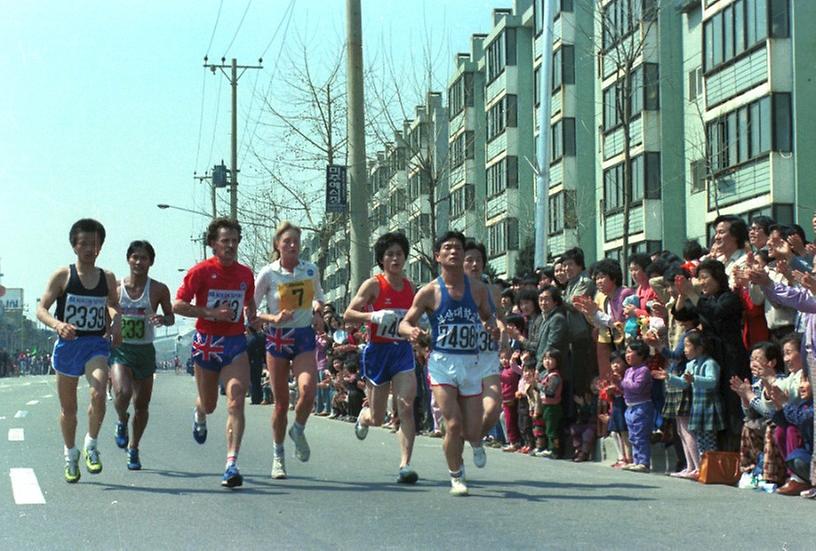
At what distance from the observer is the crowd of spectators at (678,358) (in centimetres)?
1202

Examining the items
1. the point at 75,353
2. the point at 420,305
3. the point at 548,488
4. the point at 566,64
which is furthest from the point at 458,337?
the point at 566,64

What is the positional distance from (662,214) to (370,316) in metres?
37.0

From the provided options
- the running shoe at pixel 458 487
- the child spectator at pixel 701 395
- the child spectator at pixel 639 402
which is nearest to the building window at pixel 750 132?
the child spectator at pixel 639 402

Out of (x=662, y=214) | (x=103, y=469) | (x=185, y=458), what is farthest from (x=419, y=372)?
(x=662, y=214)

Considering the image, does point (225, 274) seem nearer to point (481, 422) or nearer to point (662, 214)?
point (481, 422)

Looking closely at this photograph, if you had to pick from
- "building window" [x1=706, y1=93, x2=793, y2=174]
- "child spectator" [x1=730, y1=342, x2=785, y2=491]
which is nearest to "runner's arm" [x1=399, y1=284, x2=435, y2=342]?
"child spectator" [x1=730, y1=342, x2=785, y2=491]

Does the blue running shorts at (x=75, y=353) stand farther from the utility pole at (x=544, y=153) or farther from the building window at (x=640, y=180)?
the building window at (x=640, y=180)

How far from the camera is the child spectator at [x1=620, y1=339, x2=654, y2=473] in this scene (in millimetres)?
14459

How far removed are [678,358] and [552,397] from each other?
2.79 metres

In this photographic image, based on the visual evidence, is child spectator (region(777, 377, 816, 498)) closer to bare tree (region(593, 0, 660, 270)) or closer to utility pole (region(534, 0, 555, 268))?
utility pole (region(534, 0, 555, 268))

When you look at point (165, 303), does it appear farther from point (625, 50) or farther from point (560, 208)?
point (560, 208)

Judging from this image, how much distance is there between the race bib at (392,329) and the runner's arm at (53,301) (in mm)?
2610

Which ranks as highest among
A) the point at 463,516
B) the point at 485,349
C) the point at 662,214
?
the point at 662,214

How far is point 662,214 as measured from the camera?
157ft
